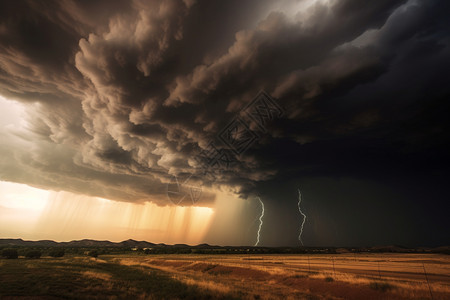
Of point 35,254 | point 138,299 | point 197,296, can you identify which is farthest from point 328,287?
point 35,254

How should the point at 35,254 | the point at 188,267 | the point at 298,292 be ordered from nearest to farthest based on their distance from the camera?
the point at 298,292, the point at 188,267, the point at 35,254

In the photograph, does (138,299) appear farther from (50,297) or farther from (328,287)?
(328,287)

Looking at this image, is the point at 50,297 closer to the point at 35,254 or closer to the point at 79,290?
the point at 79,290

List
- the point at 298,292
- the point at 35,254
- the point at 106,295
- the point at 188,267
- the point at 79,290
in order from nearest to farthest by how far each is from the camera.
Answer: the point at 106,295 → the point at 79,290 → the point at 298,292 → the point at 188,267 → the point at 35,254

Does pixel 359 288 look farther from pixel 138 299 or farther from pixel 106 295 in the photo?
pixel 106 295

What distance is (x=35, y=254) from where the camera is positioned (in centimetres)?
5569

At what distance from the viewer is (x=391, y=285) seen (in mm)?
19344

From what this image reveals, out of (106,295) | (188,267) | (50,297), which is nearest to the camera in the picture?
(50,297)

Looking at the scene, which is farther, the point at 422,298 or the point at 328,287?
the point at 328,287

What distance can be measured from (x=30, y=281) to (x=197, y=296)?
1782 centimetres

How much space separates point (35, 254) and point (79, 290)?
55.3 m

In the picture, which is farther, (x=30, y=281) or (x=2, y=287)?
(x=30, y=281)

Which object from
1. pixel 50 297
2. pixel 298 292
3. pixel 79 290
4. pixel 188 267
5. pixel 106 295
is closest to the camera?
pixel 50 297

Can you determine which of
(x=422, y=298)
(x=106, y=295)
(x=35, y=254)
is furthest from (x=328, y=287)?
(x=35, y=254)
